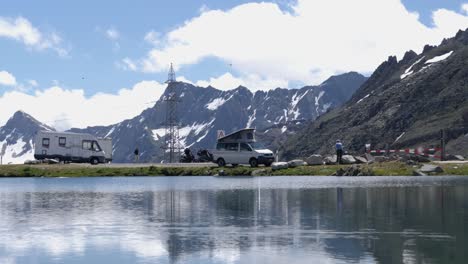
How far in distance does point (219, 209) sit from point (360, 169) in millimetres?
33806

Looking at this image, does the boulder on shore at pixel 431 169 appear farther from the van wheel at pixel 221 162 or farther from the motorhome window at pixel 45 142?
the motorhome window at pixel 45 142

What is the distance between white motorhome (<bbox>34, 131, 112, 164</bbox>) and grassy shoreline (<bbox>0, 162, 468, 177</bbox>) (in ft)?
53.9

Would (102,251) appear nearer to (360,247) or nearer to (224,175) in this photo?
(360,247)

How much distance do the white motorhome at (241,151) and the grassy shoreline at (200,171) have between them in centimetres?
191

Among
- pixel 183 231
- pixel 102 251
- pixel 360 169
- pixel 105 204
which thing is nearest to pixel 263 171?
pixel 360 169

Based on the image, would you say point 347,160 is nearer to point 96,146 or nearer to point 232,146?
point 232,146

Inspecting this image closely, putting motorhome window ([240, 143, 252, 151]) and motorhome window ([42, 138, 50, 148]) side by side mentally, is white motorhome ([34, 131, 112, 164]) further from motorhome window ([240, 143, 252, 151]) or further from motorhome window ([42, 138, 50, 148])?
motorhome window ([240, 143, 252, 151])

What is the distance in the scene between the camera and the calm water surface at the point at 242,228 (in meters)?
18.6

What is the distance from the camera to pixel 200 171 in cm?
7225

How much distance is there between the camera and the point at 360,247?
19.5 meters

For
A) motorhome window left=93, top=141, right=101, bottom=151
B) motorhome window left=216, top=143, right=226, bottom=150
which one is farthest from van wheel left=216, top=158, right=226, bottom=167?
motorhome window left=93, top=141, right=101, bottom=151

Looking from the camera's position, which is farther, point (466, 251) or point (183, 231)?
point (183, 231)

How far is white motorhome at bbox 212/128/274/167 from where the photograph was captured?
2854 inches

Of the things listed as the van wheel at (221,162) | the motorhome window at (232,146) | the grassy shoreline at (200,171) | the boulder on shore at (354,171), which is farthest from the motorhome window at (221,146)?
the boulder on shore at (354,171)
